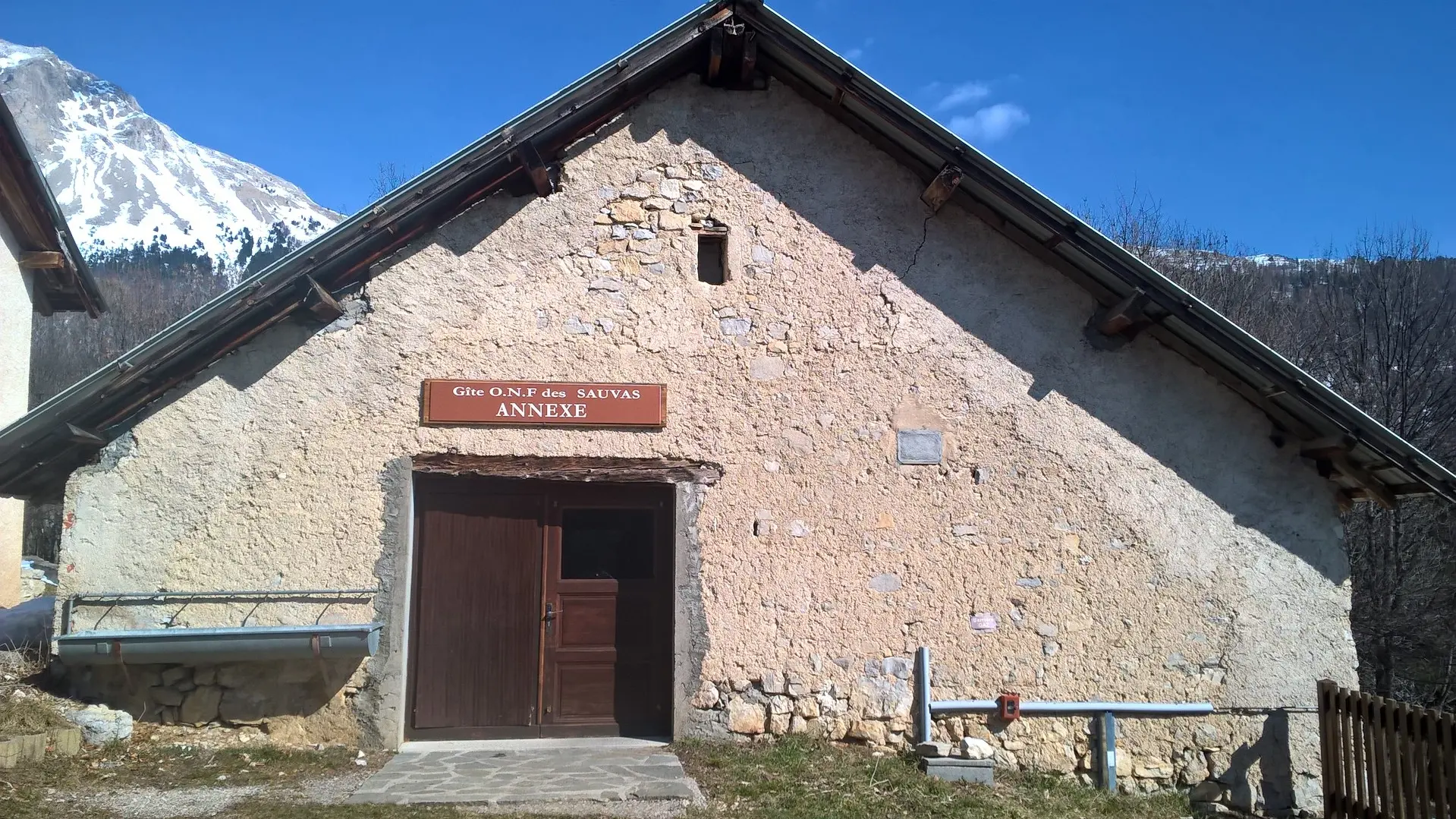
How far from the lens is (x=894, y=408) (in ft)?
23.9

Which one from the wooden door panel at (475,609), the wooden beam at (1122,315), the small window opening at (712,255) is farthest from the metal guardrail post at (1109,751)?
the small window opening at (712,255)

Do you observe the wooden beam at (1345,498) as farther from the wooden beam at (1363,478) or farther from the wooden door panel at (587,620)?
the wooden door panel at (587,620)

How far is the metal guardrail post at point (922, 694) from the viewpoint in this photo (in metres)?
6.89

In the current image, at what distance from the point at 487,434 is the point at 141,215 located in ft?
415

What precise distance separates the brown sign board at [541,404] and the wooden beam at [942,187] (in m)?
2.60

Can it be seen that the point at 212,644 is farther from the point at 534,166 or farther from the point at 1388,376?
the point at 1388,376

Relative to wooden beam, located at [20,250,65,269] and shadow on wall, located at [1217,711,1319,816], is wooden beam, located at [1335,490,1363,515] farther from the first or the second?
wooden beam, located at [20,250,65,269]

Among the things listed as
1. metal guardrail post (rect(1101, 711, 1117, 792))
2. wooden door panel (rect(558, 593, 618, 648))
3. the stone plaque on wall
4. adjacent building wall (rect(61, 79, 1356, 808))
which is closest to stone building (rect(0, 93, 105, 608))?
adjacent building wall (rect(61, 79, 1356, 808))

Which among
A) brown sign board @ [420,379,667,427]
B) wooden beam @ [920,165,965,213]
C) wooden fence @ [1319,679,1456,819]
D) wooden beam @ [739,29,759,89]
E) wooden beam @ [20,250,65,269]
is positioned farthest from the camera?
wooden beam @ [20,250,65,269]

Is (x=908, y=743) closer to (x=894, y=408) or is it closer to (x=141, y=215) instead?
(x=894, y=408)

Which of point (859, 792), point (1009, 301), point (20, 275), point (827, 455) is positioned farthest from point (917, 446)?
point (20, 275)

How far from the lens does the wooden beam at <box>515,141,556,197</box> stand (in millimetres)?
6902

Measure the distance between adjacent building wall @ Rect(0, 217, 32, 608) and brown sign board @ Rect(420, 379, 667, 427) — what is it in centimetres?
554

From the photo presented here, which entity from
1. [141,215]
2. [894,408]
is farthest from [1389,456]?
[141,215]
